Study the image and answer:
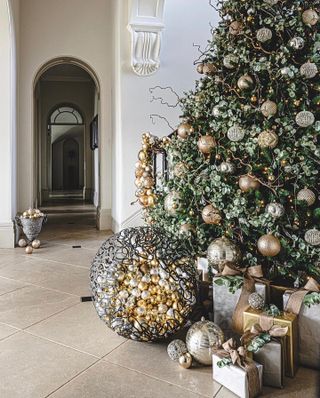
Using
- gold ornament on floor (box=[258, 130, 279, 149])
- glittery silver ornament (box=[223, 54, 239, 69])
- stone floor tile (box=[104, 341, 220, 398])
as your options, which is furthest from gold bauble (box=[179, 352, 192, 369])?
glittery silver ornament (box=[223, 54, 239, 69])

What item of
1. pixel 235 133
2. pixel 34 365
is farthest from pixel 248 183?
pixel 34 365

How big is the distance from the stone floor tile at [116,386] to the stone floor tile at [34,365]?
6cm

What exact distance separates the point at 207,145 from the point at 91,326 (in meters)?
1.26

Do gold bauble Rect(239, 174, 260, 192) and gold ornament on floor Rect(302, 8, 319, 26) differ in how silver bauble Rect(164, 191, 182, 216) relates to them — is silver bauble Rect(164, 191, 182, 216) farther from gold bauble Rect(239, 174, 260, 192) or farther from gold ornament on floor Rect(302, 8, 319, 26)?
gold ornament on floor Rect(302, 8, 319, 26)

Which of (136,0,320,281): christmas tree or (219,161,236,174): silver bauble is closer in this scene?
(136,0,320,281): christmas tree

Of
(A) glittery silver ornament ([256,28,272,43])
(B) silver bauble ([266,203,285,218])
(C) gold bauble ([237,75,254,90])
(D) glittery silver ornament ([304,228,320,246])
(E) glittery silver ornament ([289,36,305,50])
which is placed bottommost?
(D) glittery silver ornament ([304,228,320,246])

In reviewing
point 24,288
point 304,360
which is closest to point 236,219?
point 304,360

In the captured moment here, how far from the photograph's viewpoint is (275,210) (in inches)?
73.5

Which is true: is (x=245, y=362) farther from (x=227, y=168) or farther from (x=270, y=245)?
(x=227, y=168)

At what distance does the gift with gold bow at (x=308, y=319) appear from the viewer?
5.59 feet

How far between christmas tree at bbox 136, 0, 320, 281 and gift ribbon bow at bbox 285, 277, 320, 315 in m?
0.17

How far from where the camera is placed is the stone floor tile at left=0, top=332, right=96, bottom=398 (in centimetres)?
152

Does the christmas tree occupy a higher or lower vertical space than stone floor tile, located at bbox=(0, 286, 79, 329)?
higher

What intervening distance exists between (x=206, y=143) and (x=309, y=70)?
66cm
